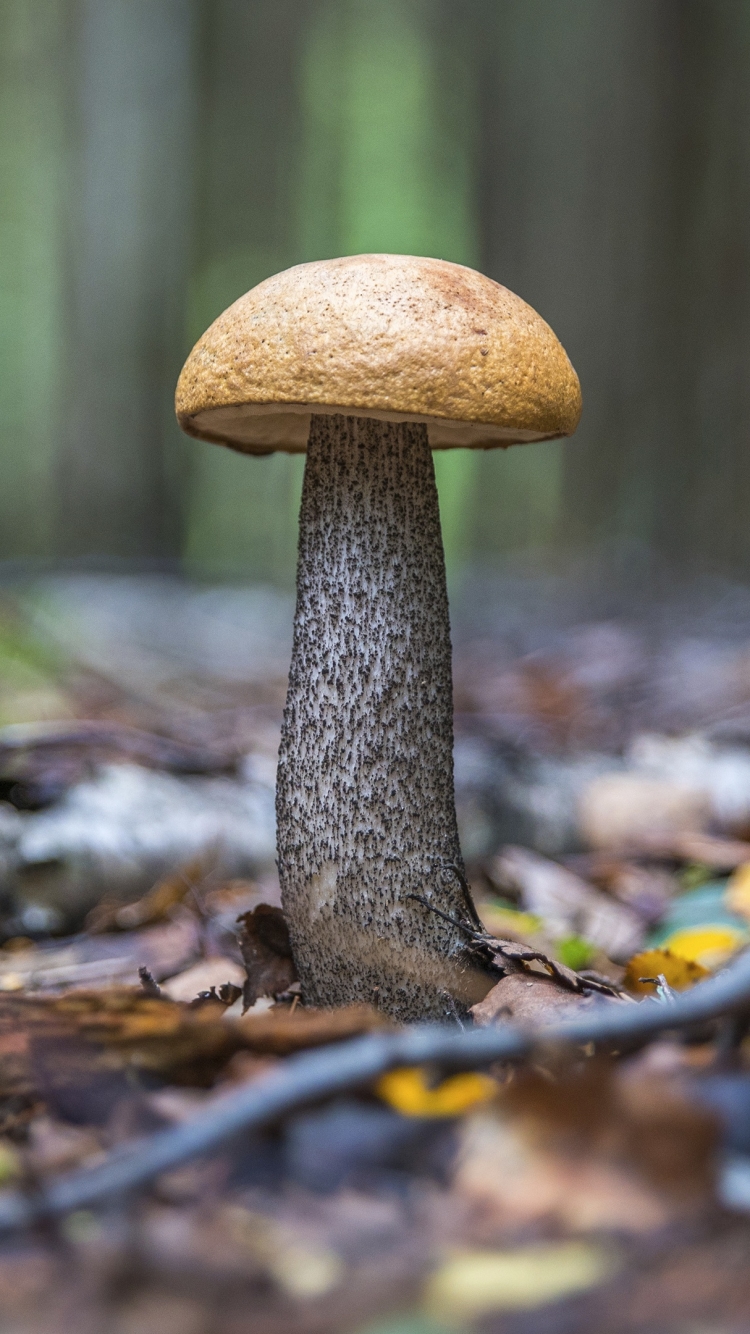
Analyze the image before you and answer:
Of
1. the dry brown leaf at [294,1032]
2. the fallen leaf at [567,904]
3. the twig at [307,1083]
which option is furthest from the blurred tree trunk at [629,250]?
the twig at [307,1083]

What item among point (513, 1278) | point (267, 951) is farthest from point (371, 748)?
point (513, 1278)

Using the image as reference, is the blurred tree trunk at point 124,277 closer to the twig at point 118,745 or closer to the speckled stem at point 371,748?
the twig at point 118,745

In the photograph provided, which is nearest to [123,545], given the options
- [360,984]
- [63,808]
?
[63,808]

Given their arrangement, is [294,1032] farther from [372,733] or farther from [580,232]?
[580,232]

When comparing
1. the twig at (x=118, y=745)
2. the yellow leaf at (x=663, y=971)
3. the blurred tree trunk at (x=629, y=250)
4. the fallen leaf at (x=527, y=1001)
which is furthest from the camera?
the blurred tree trunk at (x=629, y=250)

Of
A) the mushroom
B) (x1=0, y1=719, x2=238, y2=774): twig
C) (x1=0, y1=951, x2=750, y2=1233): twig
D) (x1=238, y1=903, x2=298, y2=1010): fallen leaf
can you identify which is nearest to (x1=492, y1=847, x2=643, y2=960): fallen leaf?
the mushroom

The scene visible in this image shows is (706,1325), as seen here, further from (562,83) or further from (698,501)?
(562,83)
